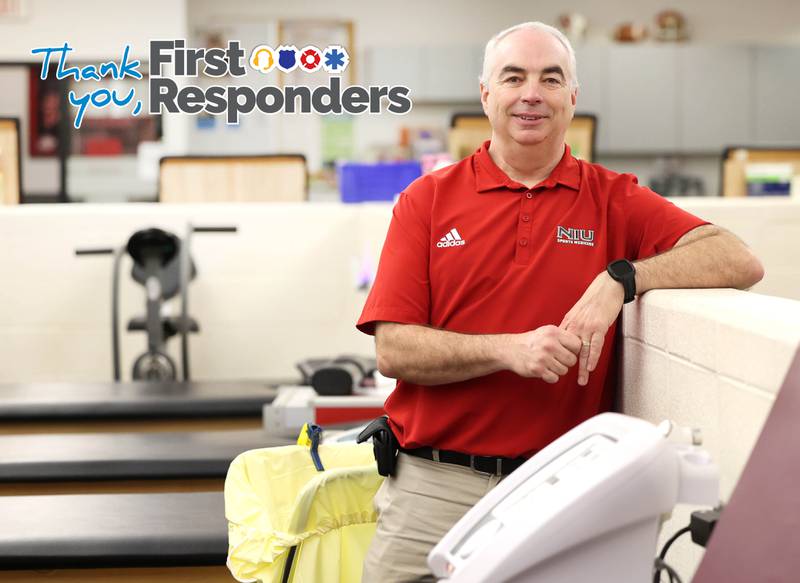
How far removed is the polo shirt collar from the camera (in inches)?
71.2

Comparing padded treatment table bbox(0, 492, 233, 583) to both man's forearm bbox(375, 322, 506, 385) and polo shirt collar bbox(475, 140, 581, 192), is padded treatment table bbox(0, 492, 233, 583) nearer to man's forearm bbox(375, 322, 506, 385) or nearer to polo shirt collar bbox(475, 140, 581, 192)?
man's forearm bbox(375, 322, 506, 385)

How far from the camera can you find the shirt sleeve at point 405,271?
5.74ft

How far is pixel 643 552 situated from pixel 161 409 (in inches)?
104

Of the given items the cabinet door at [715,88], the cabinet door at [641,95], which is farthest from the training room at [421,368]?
the cabinet door at [715,88]

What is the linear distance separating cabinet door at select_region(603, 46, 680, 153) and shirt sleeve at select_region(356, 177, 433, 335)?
7835 millimetres

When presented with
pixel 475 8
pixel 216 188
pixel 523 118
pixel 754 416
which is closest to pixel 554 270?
pixel 523 118

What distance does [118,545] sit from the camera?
2428 mm

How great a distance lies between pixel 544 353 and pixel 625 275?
208 mm

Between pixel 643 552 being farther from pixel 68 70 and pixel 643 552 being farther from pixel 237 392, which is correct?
pixel 68 70

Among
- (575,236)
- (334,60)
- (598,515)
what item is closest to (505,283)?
(575,236)

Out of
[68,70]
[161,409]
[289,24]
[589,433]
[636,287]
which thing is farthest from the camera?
[289,24]

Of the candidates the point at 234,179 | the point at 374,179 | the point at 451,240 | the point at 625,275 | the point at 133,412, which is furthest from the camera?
the point at 234,179

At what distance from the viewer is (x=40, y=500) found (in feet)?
9.13

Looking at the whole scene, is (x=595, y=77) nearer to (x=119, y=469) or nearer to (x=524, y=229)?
(x=119, y=469)
